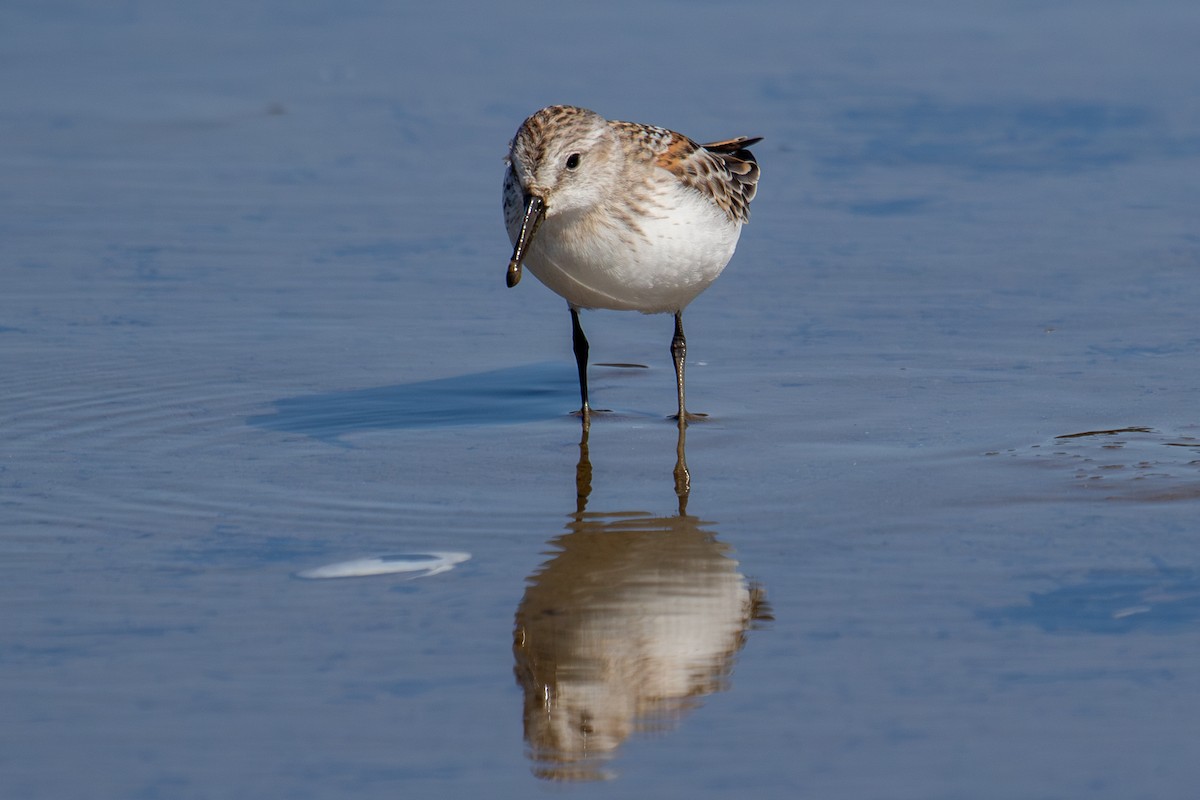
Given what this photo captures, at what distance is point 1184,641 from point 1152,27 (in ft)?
28.9

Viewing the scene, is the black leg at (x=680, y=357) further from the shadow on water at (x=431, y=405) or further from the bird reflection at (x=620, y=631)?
the bird reflection at (x=620, y=631)

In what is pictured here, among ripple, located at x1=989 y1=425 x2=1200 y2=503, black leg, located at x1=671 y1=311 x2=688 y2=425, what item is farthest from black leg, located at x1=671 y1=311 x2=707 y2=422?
ripple, located at x1=989 y1=425 x2=1200 y2=503

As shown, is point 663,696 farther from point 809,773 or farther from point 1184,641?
point 1184,641

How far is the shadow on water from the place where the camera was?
662cm

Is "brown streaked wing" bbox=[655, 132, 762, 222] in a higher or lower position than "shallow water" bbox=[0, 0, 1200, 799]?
higher

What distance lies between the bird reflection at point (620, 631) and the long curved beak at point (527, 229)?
0.99m

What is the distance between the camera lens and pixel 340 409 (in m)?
6.79

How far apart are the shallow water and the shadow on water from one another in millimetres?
29

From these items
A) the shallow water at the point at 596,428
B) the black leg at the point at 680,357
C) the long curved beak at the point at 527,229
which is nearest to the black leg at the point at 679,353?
the black leg at the point at 680,357

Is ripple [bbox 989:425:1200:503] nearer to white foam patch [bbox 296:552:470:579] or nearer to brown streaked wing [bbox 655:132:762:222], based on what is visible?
brown streaked wing [bbox 655:132:762:222]

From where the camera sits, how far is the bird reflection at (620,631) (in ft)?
13.4

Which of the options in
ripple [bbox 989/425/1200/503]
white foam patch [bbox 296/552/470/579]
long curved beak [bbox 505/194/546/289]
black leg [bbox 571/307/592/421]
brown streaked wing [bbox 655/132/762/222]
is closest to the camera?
white foam patch [bbox 296/552/470/579]

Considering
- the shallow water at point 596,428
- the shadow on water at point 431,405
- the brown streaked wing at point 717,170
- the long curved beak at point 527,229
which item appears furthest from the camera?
the brown streaked wing at point 717,170

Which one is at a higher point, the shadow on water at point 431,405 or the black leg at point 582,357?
the black leg at point 582,357
